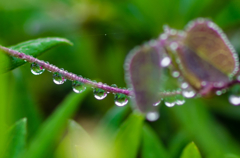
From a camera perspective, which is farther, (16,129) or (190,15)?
(190,15)

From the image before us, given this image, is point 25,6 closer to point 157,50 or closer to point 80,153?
point 157,50

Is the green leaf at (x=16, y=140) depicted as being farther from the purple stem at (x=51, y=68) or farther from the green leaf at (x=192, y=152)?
the green leaf at (x=192, y=152)

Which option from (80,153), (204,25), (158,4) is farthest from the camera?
(158,4)

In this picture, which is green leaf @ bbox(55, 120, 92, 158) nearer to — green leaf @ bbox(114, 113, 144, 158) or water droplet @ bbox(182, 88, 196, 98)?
green leaf @ bbox(114, 113, 144, 158)

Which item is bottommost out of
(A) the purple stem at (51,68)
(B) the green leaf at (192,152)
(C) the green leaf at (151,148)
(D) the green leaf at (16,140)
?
(D) the green leaf at (16,140)

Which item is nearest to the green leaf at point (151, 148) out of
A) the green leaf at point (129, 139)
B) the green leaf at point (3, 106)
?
the green leaf at point (129, 139)

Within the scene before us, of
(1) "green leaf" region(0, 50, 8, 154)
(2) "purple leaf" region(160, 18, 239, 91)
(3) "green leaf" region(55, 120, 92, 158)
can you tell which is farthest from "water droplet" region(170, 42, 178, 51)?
(1) "green leaf" region(0, 50, 8, 154)

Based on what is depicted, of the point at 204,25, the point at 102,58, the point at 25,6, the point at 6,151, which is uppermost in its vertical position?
the point at 25,6

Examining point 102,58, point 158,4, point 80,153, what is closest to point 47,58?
point 102,58
